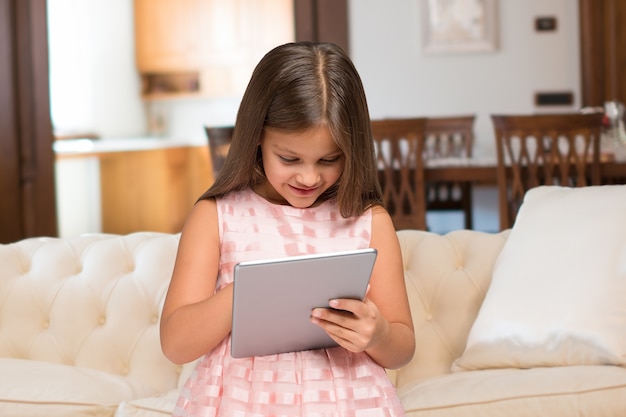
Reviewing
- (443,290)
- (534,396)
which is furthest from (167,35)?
(534,396)

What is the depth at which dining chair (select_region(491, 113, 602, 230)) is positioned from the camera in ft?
12.7

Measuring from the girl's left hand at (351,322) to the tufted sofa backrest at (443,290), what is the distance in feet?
3.10

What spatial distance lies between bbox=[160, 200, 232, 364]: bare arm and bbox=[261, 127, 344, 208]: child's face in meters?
0.13

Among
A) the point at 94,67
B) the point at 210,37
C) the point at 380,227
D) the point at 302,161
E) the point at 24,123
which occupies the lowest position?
the point at 380,227

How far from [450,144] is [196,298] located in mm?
4041

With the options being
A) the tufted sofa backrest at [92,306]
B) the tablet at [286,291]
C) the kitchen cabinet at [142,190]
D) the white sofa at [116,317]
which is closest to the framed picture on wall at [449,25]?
the kitchen cabinet at [142,190]

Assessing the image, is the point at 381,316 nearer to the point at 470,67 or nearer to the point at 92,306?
the point at 92,306

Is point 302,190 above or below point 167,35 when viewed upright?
below

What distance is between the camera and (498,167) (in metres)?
3.98

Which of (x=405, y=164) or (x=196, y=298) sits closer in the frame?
(x=196, y=298)

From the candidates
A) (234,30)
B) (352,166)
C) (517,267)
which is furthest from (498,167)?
(234,30)

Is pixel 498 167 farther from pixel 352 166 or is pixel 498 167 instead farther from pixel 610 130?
pixel 352 166

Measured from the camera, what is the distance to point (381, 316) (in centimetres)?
126

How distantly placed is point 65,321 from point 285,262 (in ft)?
4.24
